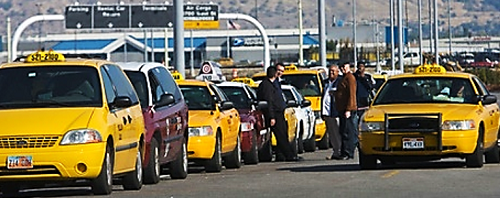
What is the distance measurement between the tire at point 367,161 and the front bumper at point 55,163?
6040 millimetres

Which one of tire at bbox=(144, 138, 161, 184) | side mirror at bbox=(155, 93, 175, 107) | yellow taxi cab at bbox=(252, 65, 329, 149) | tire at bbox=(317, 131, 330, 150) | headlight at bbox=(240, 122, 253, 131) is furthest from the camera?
yellow taxi cab at bbox=(252, 65, 329, 149)

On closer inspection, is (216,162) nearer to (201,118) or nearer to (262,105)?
(201,118)

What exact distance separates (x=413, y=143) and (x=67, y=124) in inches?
250

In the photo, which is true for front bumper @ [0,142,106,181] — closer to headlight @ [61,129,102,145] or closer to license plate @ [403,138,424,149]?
headlight @ [61,129,102,145]

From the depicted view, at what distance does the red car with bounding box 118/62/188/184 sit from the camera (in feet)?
61.5

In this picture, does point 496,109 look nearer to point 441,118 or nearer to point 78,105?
point 441,118

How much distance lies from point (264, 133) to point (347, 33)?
115 meters

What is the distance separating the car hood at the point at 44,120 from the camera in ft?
51.8

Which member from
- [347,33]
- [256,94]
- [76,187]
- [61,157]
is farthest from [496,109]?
[347,33]

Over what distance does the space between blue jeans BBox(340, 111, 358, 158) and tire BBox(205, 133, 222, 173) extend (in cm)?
351

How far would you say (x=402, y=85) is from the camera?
72.1 ft

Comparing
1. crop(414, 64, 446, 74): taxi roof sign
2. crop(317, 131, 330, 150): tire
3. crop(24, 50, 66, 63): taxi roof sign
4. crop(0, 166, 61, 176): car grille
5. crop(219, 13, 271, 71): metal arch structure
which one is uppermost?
crop(219, 13, 271, 71): metal arch structure

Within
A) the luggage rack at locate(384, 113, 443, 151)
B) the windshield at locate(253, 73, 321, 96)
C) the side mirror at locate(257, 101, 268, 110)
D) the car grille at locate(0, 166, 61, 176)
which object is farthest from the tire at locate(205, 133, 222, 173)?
the windshield at locate(253, 73, 321, 96)

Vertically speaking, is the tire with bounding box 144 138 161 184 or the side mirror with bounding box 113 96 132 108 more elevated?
the side mirror with bounding box 113 96 132 108
